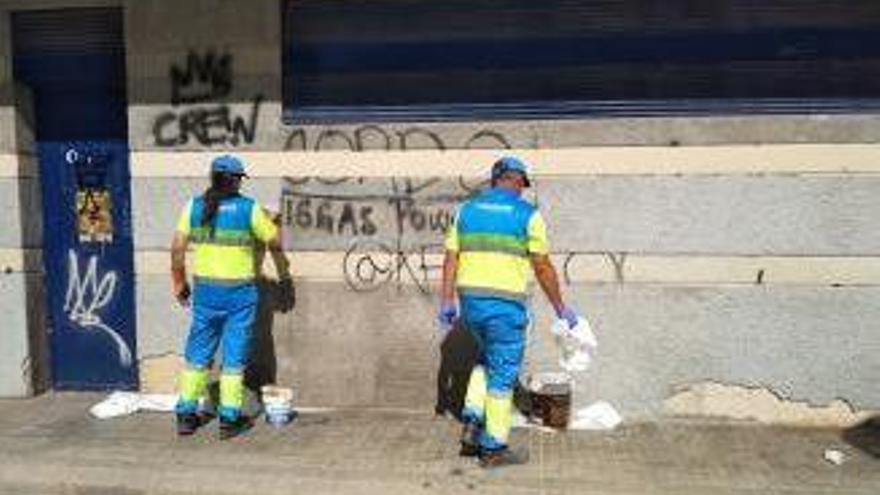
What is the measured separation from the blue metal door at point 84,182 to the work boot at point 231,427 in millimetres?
1373

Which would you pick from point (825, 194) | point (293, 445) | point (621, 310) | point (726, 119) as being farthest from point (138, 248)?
point (825, 194)

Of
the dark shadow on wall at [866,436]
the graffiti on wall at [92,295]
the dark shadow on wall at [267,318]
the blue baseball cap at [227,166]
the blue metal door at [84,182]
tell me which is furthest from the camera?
the graffiti on wall at [92,295]

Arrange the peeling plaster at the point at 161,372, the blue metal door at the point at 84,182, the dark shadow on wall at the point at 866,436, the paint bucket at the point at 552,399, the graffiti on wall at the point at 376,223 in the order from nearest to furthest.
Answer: the dark shadow on wall at the point at 866,436
the paint bucket at the point at 552,399
the graffiti on wall at the point at 376,223
the peeling plaster at the point at 161,372
the blue metal door at the point at 84,182

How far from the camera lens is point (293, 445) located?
25.7 feet

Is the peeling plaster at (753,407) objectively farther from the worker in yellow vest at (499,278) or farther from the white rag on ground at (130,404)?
the white rag on ground at (130,404)

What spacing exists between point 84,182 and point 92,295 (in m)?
0.86

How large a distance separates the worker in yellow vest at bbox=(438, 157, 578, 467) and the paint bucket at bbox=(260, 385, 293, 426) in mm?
1570

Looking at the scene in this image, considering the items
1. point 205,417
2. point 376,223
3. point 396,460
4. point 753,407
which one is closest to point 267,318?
point 205,417

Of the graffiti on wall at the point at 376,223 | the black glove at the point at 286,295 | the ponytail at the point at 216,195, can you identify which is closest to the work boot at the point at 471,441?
the graffiti on wall at the point at 376,223

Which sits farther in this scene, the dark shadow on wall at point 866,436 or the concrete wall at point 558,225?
the concrete wall at point 558,225

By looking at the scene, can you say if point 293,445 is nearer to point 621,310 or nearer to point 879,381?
point 621,310

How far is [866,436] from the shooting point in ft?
26.1

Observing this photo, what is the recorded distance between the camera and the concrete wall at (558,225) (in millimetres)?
8070

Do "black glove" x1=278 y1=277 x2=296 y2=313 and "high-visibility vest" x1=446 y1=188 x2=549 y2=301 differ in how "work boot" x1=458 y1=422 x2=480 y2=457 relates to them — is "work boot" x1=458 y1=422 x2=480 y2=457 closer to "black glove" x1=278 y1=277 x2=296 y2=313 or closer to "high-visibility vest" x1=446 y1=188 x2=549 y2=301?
"high-visibility vest" x1=446 y1=188 x2=549 y2=301
